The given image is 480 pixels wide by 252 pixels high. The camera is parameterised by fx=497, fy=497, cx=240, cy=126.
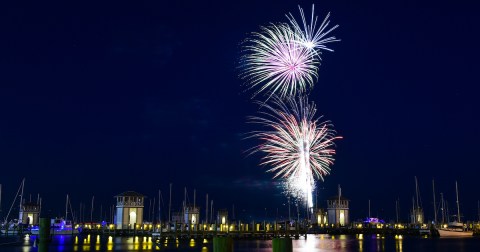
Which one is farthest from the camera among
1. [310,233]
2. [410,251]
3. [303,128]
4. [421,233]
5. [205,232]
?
[310,233]

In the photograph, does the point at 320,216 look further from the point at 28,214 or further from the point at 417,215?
the point at 28,214

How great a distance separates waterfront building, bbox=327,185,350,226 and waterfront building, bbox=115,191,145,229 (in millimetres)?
42566

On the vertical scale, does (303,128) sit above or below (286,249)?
above

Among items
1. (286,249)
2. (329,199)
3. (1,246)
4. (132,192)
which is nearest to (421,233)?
(329,199)

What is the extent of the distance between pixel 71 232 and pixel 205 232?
41187 mm

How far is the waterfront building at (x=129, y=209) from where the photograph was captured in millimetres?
79450

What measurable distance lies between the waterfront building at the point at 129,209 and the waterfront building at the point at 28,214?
33710mm

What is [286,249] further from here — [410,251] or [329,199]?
[329,199]

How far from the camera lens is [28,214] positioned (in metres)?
108

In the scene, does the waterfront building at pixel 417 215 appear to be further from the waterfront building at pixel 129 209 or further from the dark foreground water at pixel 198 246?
the waterfront building at pixel 129 209

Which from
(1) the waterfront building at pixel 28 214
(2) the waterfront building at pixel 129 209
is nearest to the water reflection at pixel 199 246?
(2) the waterfront building at pixel 129 209

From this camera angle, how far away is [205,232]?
78188mm

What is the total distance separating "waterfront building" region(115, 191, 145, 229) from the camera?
79450 millimetres

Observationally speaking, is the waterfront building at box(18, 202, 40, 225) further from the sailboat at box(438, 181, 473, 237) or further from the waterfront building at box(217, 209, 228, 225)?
the sailboat at box(438, 181, 473, 237)
